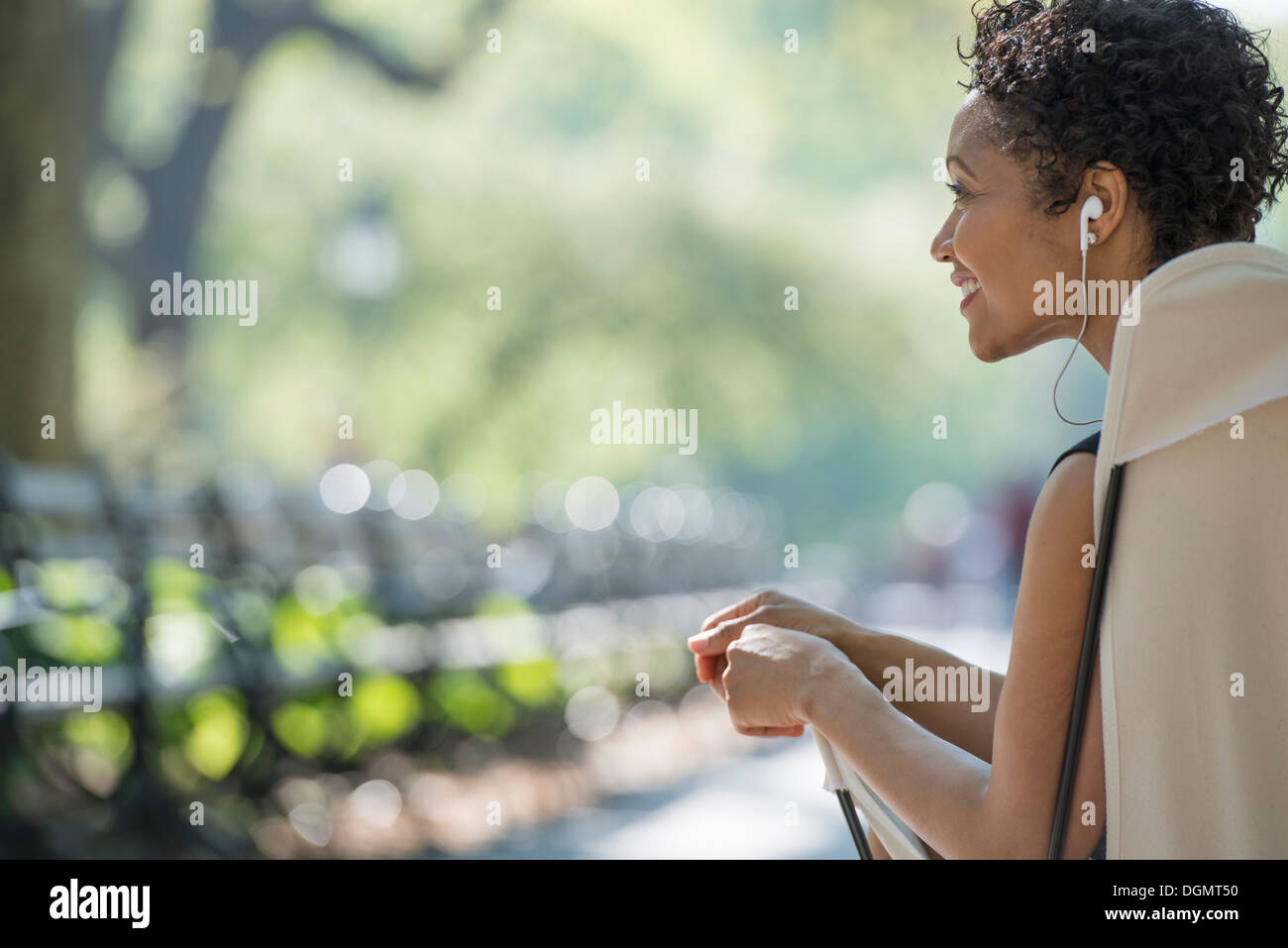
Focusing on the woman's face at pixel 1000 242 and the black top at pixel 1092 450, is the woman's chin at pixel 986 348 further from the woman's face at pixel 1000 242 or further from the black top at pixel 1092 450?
the black top at pixel 1092 450

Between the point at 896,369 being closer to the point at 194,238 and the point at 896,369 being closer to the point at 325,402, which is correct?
the point at 325,402

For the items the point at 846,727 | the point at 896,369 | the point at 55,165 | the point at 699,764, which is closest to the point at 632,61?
the point at 896,369

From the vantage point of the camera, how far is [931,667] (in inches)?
67.3

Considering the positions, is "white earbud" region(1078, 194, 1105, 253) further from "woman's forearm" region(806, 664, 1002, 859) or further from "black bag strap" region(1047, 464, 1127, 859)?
"woman's forearm" region(806, 664, 1002, 859)

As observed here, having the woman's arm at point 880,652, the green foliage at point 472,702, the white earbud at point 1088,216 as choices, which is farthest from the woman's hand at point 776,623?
the green foliage at point 472,702

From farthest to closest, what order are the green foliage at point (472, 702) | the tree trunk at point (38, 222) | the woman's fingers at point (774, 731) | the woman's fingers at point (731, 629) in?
the tree trunk at point (38, 222) < the green foliage at point (472, 702) < the woman's fingers at point (731, 629) < the woman's fingers at point (774, 731)

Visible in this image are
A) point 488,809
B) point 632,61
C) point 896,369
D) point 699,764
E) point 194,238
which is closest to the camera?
point 488,809

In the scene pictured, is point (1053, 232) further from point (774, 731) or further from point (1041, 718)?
point (774, 731)

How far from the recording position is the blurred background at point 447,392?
12.6ft

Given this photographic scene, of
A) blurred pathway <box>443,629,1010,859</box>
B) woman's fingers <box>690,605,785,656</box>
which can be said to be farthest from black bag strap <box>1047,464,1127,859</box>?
blurred pathway <box>443,629,1010,859</box>

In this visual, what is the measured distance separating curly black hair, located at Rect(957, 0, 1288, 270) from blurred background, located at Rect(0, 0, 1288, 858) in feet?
1.10

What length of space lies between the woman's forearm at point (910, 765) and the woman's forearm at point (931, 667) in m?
0.20

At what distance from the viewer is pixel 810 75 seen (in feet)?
52.8
